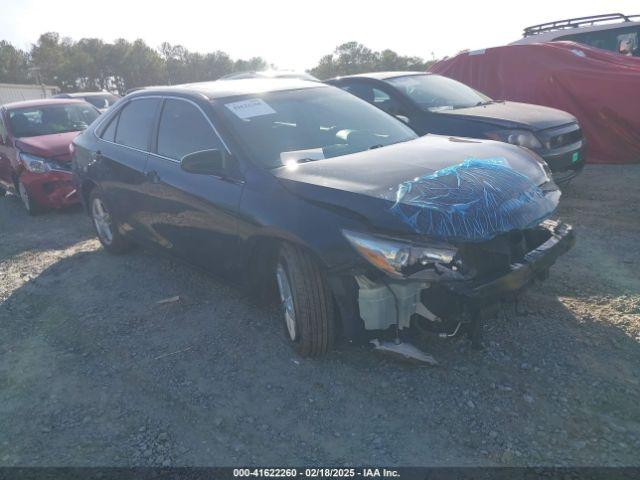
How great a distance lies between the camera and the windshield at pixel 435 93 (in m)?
6.75

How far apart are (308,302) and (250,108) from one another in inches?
63.3

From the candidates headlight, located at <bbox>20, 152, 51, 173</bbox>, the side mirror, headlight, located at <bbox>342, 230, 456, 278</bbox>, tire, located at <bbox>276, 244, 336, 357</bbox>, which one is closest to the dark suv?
the side mirror

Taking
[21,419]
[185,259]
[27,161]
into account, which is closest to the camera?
[21,419]

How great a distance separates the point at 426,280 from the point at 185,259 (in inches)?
88.1

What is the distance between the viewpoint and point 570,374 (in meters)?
2.90

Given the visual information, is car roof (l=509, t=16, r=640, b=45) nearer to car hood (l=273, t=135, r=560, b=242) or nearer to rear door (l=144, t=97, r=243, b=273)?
car hood (l=273, t=135, r=560, b=242)

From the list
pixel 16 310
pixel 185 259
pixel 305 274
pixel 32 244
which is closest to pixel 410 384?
pixel 305 274

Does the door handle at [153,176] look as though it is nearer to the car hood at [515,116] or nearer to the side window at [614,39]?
the car hood at [515,116]

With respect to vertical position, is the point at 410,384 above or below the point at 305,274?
below

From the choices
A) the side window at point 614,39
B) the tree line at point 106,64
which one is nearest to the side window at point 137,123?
the side window at point 614,39

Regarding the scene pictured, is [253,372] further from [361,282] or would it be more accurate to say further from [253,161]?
[253,161]

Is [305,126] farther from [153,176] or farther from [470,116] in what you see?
[470,116]

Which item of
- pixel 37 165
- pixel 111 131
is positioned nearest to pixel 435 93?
pixel 111 131

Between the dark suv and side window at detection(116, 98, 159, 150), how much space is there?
107 inches
